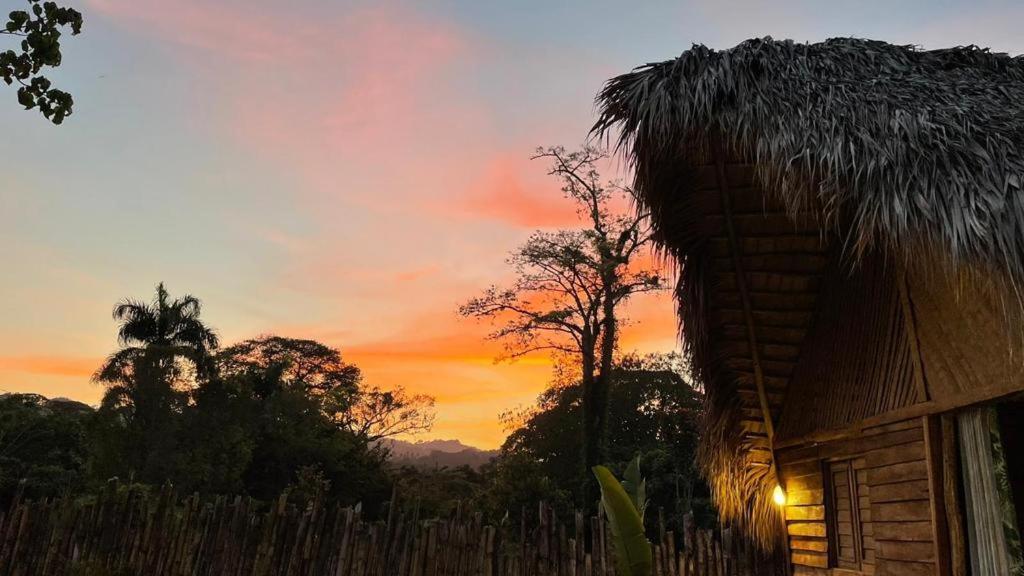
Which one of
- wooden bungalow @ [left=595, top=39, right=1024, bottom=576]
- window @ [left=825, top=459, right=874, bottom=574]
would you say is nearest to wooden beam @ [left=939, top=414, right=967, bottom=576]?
wooden bungalow @ [left=595, top=39, right=1024, bottom=576]

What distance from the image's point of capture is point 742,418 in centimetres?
716

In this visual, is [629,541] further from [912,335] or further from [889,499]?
[912,335]

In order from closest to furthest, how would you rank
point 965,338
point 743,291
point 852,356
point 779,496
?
point 965,338 < point 852,356 < point 743,291 < point 779,496

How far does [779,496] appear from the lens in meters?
6.89

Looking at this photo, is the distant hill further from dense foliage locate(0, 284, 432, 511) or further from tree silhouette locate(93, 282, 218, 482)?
tree silhouette locate(93, 282, 218, 482)

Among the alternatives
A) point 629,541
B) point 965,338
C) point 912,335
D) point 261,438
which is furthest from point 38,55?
point 261,438

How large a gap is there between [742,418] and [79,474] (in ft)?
55.7

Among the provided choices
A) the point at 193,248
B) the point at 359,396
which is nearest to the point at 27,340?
the point at 193,248

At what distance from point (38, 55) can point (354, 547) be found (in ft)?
14.9

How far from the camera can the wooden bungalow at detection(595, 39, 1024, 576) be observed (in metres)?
3.80

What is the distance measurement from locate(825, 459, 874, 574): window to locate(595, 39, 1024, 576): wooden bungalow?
0.07 ft

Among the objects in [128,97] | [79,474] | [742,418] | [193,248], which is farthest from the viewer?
[79,474]

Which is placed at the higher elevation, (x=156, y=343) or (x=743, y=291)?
(x=156, y=343)

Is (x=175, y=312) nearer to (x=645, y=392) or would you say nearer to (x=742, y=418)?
(x=645, y=392)
